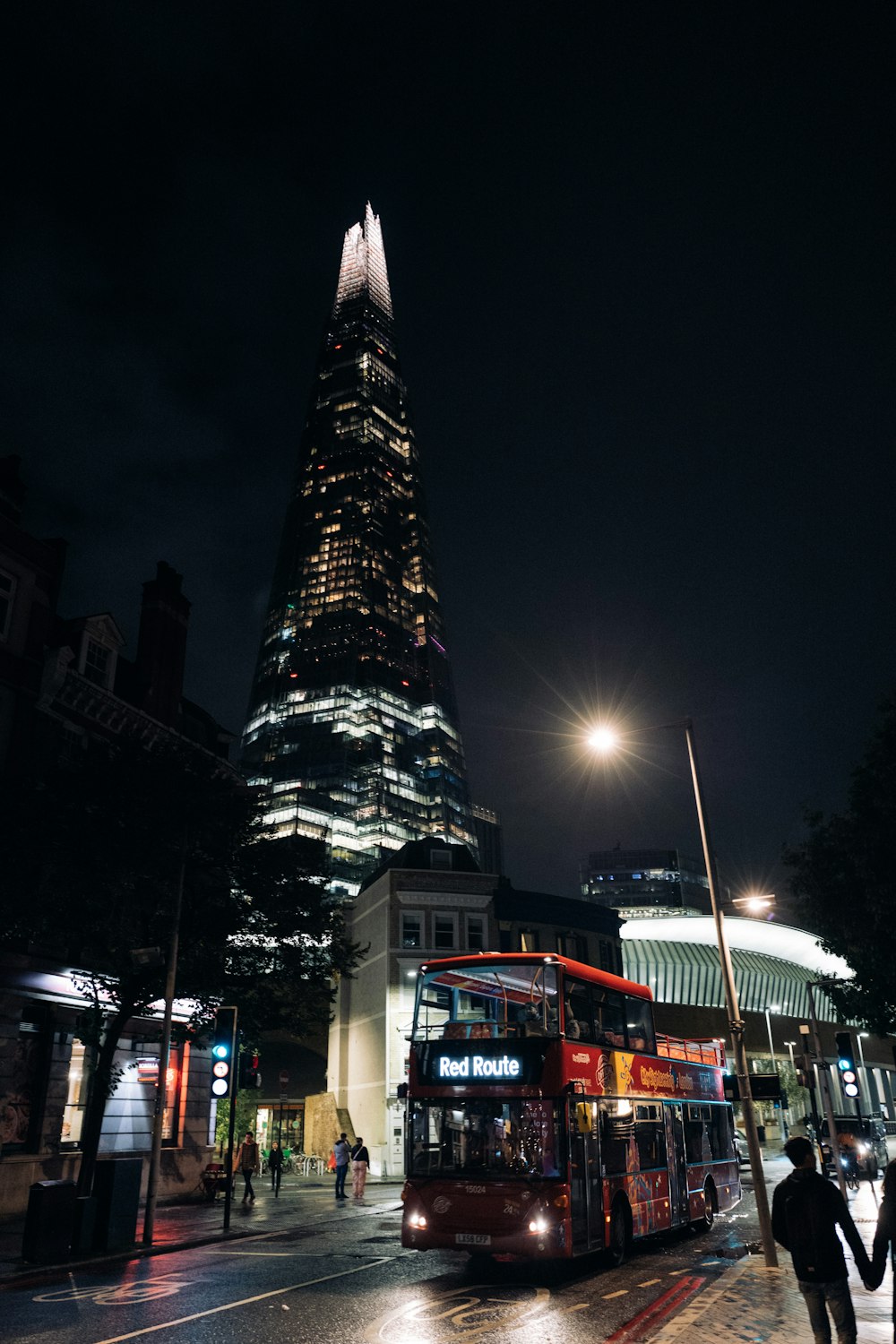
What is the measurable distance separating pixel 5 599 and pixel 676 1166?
2411 cm

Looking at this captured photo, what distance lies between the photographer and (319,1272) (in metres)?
14.5

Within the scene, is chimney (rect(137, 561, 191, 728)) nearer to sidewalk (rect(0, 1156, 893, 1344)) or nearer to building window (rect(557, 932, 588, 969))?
sidewalk (rect(0, 1156, 893, 1344))

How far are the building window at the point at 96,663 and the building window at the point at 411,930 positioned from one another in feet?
80.6

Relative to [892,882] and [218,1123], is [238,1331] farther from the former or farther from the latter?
[218,1123]

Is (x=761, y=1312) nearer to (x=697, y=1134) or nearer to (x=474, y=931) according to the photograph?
(x=697, y=1134)

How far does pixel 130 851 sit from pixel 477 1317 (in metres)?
14.5

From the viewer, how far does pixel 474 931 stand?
167 ft

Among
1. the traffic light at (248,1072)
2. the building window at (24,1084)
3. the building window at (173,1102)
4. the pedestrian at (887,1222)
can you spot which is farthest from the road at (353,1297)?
the building window at (173,1102)

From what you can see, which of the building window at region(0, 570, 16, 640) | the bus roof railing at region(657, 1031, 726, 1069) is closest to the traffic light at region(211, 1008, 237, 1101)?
the bus roof railing at region(657, 1031, 726, 1069)

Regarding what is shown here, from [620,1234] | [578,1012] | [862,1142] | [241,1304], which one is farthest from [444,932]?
[241,1304]

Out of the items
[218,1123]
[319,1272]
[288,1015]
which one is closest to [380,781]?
[218,1123]

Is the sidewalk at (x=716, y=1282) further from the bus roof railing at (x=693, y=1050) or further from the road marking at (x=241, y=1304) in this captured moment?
the road marking at (x=241, y=1304)

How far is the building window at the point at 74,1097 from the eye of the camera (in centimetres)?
2662

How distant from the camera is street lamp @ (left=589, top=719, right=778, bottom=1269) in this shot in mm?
14289
